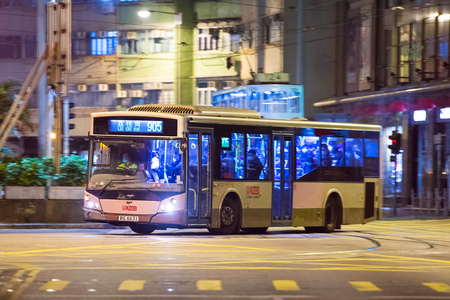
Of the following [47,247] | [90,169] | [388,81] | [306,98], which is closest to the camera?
[47,247]

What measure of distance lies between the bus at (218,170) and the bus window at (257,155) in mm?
22

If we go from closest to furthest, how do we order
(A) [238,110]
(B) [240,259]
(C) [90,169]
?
(B) [240,259] < (C) [90,169] < (A) [238,110]

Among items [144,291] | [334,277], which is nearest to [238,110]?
[334,277]

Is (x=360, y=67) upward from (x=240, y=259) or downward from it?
upward

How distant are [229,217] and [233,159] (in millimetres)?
1253

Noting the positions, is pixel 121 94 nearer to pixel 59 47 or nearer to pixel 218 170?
pixel 59 47

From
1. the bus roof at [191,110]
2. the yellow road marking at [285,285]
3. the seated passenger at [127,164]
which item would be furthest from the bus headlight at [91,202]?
the yellow road marking at [285,285]

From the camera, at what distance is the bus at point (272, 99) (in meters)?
42.3

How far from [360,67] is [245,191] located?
2236 centimetres

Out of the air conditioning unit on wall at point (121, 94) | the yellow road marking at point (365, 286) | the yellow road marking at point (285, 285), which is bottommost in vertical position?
the yellow road marking at point (365, 286)

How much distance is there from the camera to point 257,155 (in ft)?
67.4

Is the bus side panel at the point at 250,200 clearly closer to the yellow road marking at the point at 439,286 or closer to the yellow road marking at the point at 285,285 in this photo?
the yellow road marking at the point at 285,285

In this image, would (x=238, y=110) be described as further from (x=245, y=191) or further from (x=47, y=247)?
(x=47, y=247)

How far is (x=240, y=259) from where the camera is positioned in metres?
14.2
